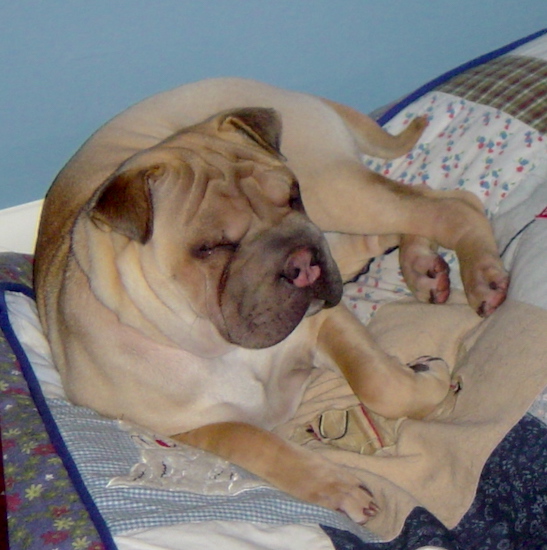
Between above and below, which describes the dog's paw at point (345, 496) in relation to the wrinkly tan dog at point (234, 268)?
below

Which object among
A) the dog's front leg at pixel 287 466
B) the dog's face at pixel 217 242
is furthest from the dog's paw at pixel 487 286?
the dog's front leg at pixel 287 466

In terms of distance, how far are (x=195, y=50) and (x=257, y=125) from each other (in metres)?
1.17

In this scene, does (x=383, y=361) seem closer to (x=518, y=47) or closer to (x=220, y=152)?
(x=220, y=152)

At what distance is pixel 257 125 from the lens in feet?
6.66

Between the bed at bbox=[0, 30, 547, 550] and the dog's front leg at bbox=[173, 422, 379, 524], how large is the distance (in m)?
0.06

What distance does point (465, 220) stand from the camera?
2355 millimetres

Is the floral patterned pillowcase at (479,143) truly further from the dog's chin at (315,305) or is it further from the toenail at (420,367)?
the dog's chin at (315,305)

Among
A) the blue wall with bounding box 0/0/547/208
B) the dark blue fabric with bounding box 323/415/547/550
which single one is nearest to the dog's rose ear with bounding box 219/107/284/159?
the dark blue fabric with bounding box 323/415/547/550

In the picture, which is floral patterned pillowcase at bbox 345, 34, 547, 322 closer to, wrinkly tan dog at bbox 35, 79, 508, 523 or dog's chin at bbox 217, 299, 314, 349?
wrinkly tan dog at bbox 35, 79, 508, 523

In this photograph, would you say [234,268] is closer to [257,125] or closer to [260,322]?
[260,322]

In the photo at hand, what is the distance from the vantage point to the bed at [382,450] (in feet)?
5.70

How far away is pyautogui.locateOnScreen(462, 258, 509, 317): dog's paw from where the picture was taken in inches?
86.9

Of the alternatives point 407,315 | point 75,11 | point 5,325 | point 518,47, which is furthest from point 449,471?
point 75,11

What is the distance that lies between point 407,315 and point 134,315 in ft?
2.97
